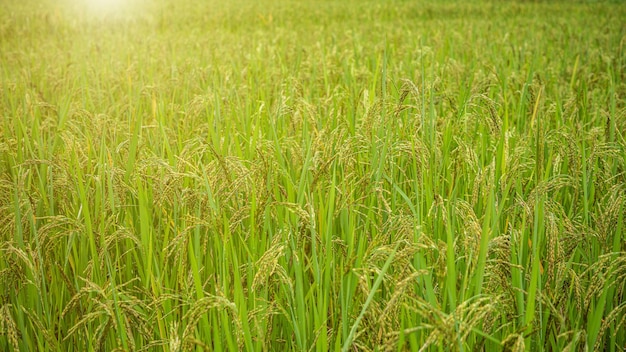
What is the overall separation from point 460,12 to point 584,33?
20.5 feet

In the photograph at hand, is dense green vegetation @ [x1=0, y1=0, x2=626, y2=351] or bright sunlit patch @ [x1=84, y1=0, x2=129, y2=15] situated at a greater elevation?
bright sunlit patch @ [x1=84, y1=0, x2=129, y2=15]

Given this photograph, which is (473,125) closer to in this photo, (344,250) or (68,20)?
(344,250)

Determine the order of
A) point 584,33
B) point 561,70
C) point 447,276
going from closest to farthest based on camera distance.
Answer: point 447,276
point 561,70
point 584,33

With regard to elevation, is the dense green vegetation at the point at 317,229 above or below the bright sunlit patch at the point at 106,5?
below

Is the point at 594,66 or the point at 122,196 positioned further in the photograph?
the point at 594,66

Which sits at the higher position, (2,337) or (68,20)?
(68,20)

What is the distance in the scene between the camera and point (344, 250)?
5.13ft

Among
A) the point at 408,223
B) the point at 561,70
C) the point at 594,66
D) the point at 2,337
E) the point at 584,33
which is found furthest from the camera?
the point at 584,33

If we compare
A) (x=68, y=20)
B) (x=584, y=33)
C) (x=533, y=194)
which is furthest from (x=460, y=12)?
(x=533, y=194)

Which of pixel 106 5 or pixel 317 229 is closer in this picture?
pixel 317 229

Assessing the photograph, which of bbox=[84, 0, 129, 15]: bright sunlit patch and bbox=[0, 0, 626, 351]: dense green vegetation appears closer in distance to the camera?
bbox=[0, 0, 626, 351]: dense green vegetation

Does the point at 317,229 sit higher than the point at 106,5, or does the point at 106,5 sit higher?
the point at 106,5

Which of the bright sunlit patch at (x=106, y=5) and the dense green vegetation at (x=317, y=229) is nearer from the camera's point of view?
the dense green vegetation at (x=317, y=229)

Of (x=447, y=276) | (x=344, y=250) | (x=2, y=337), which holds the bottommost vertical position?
(x=2, y=337)
